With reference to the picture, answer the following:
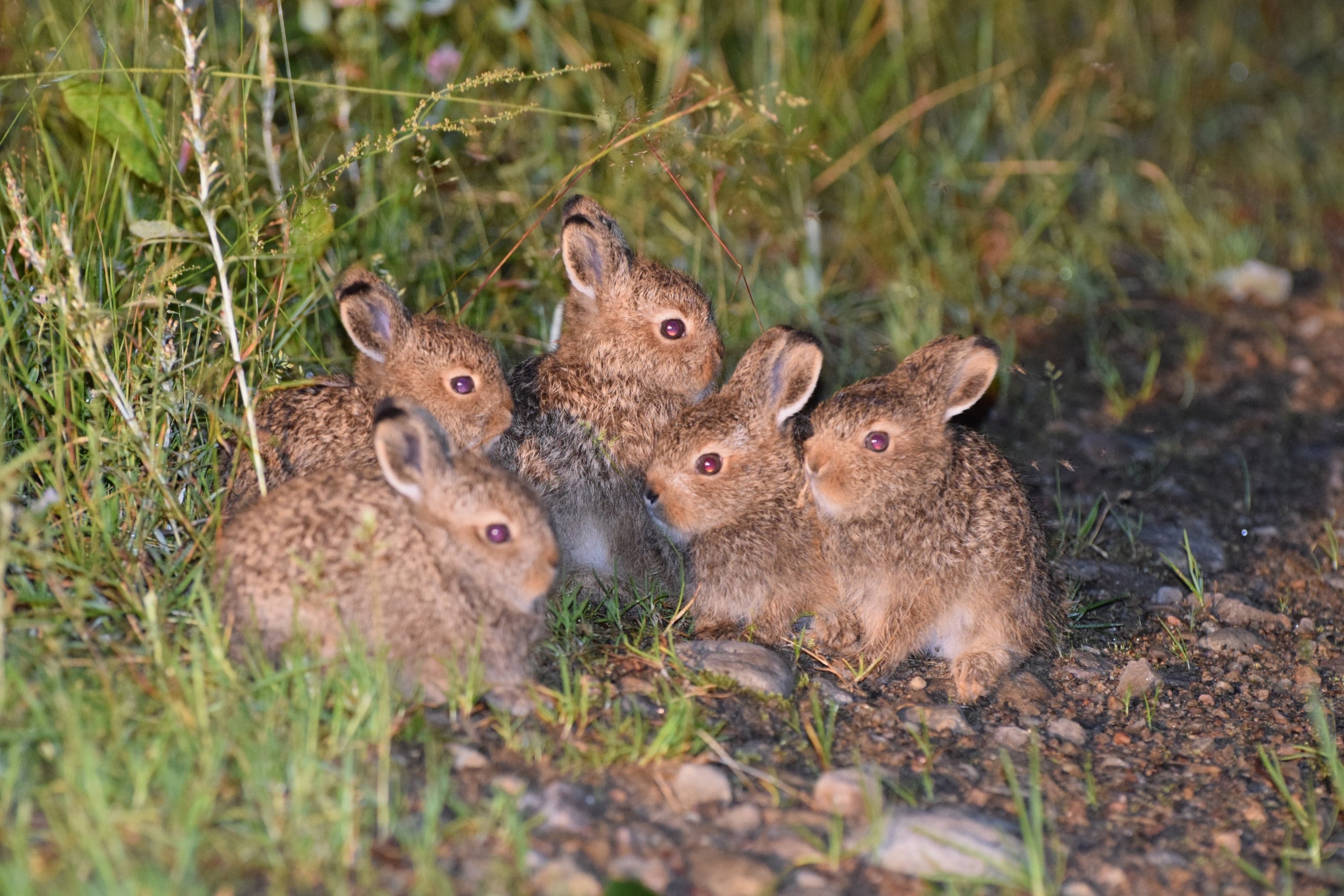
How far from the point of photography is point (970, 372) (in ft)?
19.4

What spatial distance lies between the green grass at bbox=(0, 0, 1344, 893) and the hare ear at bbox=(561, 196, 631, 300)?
199mm

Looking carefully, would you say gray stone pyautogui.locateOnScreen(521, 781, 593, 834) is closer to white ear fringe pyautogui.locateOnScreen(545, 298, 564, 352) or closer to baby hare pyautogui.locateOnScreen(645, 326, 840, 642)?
baby hare pyautogui.locateOnScreen(645, 326, 840, 642)

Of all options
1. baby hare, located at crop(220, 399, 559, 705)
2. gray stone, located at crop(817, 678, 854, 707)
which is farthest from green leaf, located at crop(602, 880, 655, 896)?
gray stone, located at crop(817, 678, 854, 707)

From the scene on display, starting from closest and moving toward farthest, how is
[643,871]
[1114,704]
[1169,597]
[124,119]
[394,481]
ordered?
1. [643,871]
2. [394,481]
3. [1114,704]
4. [124,119]
5. [1169,597]

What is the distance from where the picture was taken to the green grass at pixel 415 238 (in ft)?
13.2

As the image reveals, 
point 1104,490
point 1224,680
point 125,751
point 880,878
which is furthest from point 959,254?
point 125,751

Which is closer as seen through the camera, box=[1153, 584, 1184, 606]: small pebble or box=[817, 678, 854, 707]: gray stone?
box=[817, 678, 854, 707]: gray stone

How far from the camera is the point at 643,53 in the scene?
9180 millimetres

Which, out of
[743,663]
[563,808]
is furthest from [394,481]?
[743,663]

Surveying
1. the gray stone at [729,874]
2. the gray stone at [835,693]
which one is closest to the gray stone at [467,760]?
the gray stone at [729,874]

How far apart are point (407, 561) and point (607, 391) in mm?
1900

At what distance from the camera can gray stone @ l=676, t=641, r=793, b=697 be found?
16.8 ft

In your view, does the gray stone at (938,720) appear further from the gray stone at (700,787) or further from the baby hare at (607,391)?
the baby hare at (607,391)

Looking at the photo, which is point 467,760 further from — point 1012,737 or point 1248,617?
point 1248,617
